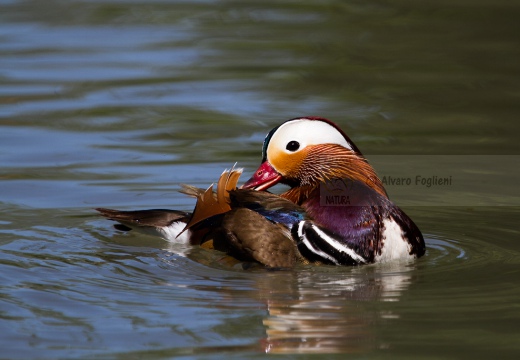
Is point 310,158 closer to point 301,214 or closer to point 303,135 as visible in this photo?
point 303,135

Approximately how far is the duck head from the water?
75 centimetres

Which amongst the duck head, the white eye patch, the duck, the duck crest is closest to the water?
the duck

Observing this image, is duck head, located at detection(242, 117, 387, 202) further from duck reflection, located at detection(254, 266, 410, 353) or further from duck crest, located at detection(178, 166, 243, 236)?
duck reflection, located at detection(254, 266, 410, 353)

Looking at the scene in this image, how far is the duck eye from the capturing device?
790 centimetres

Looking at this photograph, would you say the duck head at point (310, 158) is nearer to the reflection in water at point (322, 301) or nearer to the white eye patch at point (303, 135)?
the white eye patch at point (303, 135)

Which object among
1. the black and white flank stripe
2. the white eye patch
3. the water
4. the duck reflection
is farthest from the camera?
the white eye patch

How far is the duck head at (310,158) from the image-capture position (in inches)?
309

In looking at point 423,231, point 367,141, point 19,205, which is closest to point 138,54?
point 367,141

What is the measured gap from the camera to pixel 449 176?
10078mm

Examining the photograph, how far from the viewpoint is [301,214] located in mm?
7469

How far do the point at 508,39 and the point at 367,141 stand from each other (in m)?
4.23

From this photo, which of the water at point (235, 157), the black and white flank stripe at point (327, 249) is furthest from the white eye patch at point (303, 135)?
the water at point (235, 157)

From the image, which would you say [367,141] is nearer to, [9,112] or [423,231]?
[423,231]

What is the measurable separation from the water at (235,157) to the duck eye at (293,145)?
1038 mm
